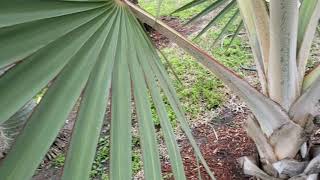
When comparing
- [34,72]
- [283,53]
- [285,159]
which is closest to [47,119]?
[34,72]

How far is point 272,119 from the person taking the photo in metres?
1.21

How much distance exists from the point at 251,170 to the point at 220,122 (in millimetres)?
640

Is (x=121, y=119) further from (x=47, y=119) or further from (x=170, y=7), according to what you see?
(x=170, y=7)

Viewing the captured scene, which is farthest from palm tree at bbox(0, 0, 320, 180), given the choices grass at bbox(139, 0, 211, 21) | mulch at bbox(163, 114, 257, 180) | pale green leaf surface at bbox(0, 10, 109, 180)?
grass at bbox(139, 0, 211, 21)

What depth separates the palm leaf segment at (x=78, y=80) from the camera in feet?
2.03

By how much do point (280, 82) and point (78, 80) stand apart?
664mm

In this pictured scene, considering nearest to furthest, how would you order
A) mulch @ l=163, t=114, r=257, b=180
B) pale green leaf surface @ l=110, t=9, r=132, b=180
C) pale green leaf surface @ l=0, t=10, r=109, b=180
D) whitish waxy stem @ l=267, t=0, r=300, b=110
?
pale green leaf surface @ l=0, t=10, r=109, b=180 → pale green leaf surface @ l=110, t=9, r=132, b=180 → whitish waxy stem @ l=267, t=0, r=300, b=110 → mulch @ l=163, t=114, r=257, b=180

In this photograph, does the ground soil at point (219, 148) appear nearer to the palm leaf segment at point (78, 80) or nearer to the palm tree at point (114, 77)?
the palm tree at point (114, 77)

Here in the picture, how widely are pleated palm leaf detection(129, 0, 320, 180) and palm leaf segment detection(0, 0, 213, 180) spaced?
0.70ft

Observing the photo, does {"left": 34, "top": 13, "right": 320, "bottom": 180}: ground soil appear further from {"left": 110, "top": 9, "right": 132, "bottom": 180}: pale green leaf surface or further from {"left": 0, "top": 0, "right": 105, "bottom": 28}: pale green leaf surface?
{"left": 0, "top": 0, "right": 105, "bottom": 28}: pale green leaf surface

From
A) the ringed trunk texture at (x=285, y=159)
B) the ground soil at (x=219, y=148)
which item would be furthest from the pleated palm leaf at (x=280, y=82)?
the ground soil at (x=219, y=148)

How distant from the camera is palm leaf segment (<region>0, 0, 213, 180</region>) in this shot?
2.03 ft

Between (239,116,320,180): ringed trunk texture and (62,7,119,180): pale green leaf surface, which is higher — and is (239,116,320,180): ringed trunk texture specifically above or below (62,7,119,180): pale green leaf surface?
below

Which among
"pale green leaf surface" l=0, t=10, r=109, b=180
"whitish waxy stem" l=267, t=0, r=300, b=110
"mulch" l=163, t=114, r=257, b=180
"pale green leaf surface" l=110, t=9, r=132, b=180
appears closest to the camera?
"pale green leaf surface" l=0, t=10, r=109, b=180
